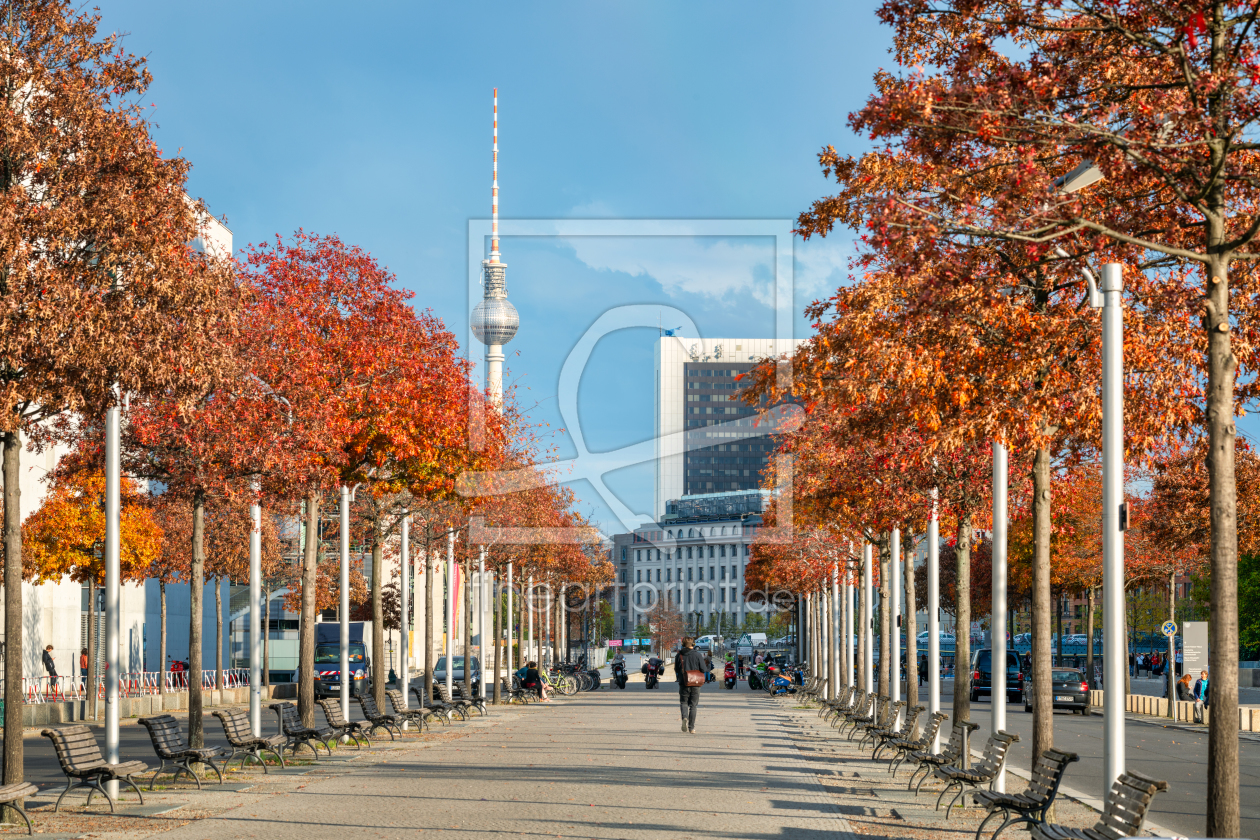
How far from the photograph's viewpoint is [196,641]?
19156 mm

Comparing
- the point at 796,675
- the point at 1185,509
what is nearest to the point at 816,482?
the point at 1185,509

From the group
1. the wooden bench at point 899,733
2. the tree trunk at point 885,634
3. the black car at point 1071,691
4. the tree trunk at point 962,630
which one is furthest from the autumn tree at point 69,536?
the black car at point 1071,691

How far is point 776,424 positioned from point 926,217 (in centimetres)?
2346

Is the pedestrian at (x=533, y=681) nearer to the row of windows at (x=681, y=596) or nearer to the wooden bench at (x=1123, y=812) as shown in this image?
the wooden bench at (x=1123, y=812)

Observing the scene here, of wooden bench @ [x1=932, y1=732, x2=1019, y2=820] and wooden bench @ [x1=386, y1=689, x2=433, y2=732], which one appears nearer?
wooden bench @ [x1=932, y1=732, x2=1019, y2=820]

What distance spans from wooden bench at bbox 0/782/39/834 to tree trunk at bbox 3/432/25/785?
249 millimetres

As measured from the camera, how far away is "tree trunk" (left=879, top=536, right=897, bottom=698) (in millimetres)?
Result: 27845

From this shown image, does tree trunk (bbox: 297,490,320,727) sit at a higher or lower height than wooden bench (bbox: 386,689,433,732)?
higher

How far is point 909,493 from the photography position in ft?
72.5

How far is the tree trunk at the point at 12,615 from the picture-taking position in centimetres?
1290

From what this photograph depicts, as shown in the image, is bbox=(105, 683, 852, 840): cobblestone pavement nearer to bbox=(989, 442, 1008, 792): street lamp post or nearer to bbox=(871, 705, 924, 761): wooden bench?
bbox=(871, 705, 924, 761): wooden bench

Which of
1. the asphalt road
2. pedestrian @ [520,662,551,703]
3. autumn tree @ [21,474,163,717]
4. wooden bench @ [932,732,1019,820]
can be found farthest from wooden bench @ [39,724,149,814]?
pedestrian @ [520,662,551,703]

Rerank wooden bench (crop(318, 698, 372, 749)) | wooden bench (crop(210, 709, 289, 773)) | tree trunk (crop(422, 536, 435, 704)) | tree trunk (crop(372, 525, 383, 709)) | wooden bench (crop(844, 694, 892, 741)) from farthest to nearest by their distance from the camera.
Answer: tree trunk (crop(422, 536, 435, 704)), wooden bench (crop(844, 694, 892, 741)), tree trunk (crop(372, 525, 383, 709)), wooden bench (crop(318, 698, 372, 749)), wooden bench (crop(210, 709, 289, 773))

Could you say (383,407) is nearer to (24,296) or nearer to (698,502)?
(24,296)
